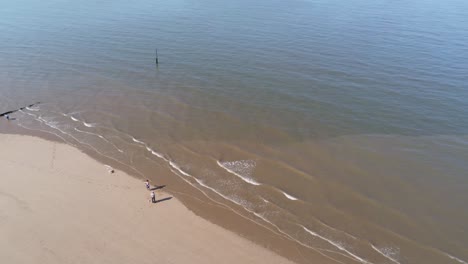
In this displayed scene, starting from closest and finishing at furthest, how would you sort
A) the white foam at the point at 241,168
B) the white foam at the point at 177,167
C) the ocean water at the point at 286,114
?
the ocean water at the point at 286,114 → the white foam at the point at 241,168 → the white foam at the point at 177,167

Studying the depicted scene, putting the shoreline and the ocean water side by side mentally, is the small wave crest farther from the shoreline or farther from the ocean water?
the shoreline

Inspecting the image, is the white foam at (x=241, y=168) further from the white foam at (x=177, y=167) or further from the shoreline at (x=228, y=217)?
the shoreline at (x=228, y=217)

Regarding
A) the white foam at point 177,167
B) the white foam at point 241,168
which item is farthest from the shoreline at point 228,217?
the white foam at point 241,168

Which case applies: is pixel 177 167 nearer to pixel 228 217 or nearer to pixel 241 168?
pixel 241 168

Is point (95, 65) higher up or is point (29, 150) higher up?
point (95, 65)

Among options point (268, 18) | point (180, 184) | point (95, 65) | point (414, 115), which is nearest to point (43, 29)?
point (95, 65)

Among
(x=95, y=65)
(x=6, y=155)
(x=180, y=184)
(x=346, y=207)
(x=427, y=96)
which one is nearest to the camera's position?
(x=346, y=207)

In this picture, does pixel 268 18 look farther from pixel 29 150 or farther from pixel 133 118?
pixel 29 150
